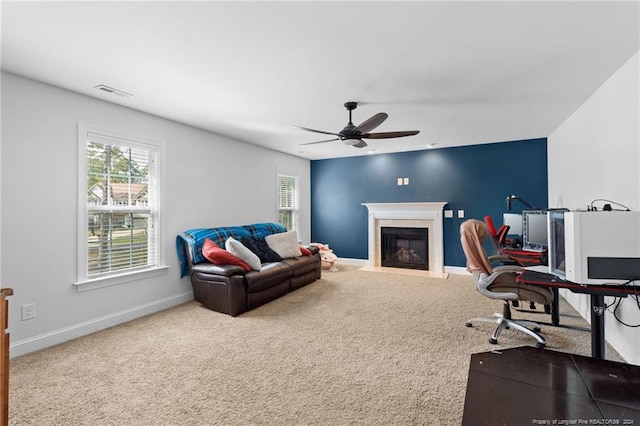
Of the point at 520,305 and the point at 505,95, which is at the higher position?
the point at 505,95

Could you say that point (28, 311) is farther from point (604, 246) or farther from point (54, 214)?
point (604, 246)

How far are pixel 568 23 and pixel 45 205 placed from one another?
14.4ft

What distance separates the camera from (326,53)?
7.45 ft

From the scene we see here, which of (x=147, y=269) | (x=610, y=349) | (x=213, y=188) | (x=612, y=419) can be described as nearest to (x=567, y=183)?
(x=610, y=349)

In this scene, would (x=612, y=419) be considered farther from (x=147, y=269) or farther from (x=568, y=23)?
(x=147, y=269)

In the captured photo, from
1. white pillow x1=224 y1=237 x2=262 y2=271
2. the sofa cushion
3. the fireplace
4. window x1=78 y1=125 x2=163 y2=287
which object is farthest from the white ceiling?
the fireplace

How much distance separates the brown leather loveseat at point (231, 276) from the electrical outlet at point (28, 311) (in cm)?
152

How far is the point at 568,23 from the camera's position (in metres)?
1.90

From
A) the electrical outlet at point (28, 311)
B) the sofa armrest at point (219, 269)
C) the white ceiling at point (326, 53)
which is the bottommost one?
the electrical outlet at point (28, 311)

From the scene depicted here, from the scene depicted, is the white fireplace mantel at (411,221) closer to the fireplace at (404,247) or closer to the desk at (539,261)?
the fireplace at (404,247)

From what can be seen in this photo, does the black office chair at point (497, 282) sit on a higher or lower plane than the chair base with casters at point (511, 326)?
higher

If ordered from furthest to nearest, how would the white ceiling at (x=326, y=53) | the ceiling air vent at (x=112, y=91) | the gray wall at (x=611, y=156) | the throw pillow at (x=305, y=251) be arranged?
the throw pillow at (x=305, y=251) → the ceiling air vent at (x=112, y=91) → the gray wall at (x=611, y=156) → the white ceiling at (x=326, y=53)

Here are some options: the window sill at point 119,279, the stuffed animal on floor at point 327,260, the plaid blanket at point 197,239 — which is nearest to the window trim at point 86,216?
the window sill at point 119,279

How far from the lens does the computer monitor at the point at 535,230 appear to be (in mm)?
3521
